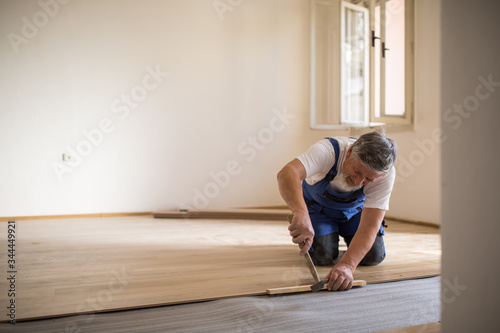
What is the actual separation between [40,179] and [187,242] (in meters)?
2.24

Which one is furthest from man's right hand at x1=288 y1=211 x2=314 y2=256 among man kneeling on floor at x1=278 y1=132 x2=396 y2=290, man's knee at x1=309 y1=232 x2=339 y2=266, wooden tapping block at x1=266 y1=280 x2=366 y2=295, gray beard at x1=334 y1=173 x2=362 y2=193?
man's knee at x1=309 y1=232 x2=339 y2=266

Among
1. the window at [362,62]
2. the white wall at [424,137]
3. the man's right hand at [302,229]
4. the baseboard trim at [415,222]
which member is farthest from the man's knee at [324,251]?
the window at [362,62]

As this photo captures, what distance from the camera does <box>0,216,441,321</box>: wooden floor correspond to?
165 cm

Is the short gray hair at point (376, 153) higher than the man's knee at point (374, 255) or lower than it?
higher

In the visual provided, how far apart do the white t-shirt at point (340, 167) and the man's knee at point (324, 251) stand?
1.47 feet

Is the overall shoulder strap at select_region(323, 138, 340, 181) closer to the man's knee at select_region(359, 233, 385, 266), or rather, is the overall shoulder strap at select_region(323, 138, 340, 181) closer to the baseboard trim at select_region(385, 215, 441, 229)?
the man's knee at select_region(359, 233, 385, 266)

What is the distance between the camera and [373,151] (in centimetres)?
168

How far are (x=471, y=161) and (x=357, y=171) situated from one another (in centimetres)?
100

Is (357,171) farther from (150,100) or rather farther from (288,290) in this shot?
(150,100)

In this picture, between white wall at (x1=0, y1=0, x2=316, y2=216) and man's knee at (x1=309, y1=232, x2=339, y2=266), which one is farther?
white wall at (x1=0, y1=0, x2=316, y2=216)

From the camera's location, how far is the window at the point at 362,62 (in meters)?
4.19

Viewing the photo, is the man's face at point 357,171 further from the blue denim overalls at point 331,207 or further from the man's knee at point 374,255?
the man's knee at point 374,255

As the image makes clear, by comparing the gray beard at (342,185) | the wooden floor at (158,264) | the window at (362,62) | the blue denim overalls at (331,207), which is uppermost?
the window at (362,62)

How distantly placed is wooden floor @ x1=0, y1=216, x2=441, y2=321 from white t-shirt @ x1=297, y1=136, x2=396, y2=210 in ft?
1.26
